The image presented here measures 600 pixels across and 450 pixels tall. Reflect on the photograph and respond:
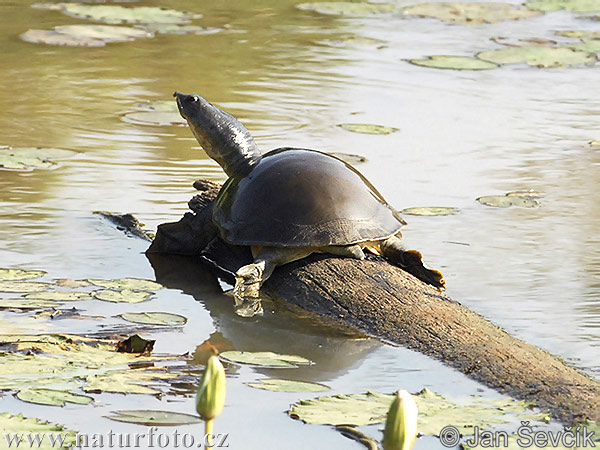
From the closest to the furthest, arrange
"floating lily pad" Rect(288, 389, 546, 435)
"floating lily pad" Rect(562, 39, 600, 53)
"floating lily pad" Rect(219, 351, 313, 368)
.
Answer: "floating lily pad" Rect(288, 389, 546, 435) → "floating lily pad" Rect(219, 351, 313, 368) → "floating lily pad" Rect(562, 39, 600, 53)

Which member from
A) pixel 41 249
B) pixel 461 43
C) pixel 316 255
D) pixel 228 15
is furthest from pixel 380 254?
pixel 228 15

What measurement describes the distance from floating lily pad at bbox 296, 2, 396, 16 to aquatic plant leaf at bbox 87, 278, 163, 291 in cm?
775

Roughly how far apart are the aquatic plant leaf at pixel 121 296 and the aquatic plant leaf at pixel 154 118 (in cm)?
311

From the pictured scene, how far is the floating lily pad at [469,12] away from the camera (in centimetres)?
1191

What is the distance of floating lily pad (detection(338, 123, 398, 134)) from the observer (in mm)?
7360

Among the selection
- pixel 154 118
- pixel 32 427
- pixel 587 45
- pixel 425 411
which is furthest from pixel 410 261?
pixel 587 45

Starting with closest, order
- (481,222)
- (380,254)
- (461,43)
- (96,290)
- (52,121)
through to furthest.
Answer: (96,290) → (380,254) → (481,222) → (52,121) → (461,43)

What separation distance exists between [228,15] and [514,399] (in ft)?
28.6

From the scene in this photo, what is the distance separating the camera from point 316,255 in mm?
4641

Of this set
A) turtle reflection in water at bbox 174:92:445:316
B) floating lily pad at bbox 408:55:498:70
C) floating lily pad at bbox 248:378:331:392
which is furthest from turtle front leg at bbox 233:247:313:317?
floating lily pad at bbox 408:55:498:70

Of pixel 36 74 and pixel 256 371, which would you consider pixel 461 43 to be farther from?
pixel 256 371

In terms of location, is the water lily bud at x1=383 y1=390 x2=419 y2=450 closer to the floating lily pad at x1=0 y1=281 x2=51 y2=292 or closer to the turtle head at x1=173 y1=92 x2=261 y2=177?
the floating lily pad at x1=0 y1=281 x2=51 y2=292

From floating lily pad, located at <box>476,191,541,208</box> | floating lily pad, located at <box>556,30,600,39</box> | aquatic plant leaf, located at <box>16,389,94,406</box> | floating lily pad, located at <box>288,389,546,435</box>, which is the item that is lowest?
floating lily pad, located at <box>556,30,600,39</box>

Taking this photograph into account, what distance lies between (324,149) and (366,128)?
575mm
